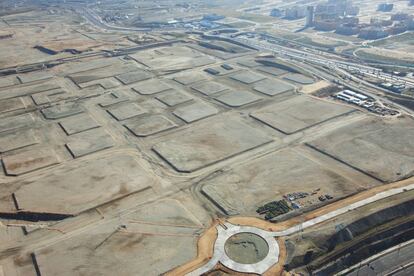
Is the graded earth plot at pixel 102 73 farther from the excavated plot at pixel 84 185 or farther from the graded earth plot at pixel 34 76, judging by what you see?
the excavated plot at pixel 84 185

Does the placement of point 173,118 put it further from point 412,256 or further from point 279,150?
point 412,256

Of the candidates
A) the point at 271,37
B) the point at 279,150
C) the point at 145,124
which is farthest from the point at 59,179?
the point at 271,37

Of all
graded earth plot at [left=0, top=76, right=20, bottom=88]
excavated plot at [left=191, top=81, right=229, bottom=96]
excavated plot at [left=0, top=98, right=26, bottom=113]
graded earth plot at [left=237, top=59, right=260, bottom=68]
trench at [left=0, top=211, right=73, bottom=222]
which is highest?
graded earth plot at [left=0, top=76, right=20, bottom=88]

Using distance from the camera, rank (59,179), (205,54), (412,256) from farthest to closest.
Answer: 1. (205,54)
2. (59,179)
3. (412,256)

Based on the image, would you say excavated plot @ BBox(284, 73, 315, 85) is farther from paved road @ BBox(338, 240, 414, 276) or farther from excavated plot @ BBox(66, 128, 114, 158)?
paved road @ BBox(338, 240, 414, 276)

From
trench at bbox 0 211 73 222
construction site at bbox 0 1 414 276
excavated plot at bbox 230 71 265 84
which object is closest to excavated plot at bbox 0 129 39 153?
construction site at bbox 0 1 414 276

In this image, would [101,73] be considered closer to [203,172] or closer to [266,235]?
[203,172]
